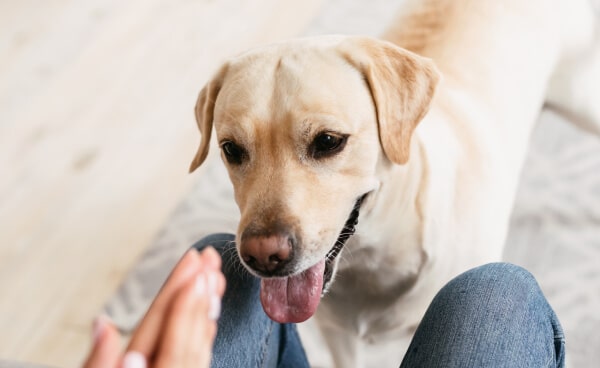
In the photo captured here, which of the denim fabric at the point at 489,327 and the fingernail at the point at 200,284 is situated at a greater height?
the fingernail at the point at 200,284

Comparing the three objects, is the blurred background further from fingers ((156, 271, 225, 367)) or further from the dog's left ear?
fingers ((156, 271, 225, 367))

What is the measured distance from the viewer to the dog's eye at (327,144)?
3.59ft

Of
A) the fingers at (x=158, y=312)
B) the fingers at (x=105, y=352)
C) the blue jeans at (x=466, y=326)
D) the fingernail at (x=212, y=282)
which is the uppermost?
the fingers at (x=105, y=352)

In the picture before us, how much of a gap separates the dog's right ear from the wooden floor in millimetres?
878

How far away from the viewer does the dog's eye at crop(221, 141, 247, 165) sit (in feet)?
3.79

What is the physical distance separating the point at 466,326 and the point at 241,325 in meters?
0.38

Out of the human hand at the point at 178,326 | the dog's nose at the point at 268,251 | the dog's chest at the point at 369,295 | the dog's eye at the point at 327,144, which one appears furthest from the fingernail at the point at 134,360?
the dog's chest at the point at 369,295

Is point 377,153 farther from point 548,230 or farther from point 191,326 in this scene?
point 548,230

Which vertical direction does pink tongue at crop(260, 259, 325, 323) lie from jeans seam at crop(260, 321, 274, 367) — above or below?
above

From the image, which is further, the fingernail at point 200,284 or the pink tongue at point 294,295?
the pink tongue at point 294,295

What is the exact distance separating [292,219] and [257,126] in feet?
0.56

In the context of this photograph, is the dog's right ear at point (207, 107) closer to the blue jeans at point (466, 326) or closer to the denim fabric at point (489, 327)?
the blue jeans at point (466, 326)

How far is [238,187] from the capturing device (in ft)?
3.88

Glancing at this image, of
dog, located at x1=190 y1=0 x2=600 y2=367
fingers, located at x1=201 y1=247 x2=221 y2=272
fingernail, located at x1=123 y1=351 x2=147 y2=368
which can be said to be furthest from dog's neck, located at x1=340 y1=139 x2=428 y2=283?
fingernail, located at x1=123 y1=351 x2=147 y2=368
